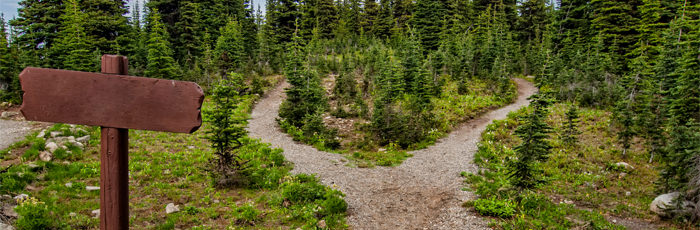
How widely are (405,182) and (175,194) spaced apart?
7.83 meters

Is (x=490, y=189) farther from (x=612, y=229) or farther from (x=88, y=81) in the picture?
(x=88, y=81)

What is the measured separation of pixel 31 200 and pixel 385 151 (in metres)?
13.3

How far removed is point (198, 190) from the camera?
32.9 ft

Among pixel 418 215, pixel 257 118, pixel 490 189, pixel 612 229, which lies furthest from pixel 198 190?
pixel 257 118

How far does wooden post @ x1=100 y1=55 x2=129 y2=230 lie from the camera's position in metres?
2.81

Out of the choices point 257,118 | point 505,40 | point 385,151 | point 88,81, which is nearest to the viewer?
point 88,81

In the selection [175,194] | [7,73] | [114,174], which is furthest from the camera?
[7,73]

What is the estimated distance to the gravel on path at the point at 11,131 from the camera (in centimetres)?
1327

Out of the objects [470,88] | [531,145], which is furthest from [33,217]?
[470,88]

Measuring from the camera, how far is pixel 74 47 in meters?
26.6

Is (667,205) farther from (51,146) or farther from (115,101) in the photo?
(51,146)

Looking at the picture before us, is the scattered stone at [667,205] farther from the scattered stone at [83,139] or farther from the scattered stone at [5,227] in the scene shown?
the scattered stone at [83,139]

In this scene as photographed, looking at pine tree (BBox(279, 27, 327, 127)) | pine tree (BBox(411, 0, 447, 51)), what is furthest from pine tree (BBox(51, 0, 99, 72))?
pine tree (BBox(411, 0, 447, 51))

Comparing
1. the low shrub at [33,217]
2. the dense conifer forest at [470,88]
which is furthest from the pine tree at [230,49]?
the low shrub at [33,217]
